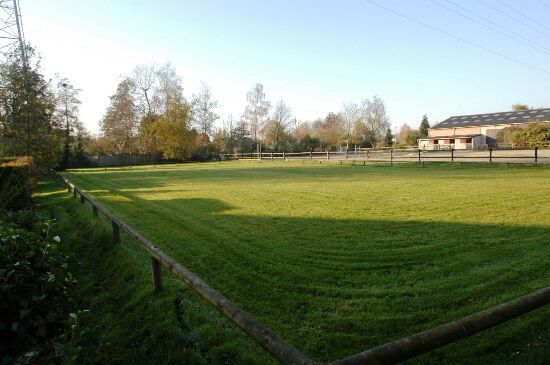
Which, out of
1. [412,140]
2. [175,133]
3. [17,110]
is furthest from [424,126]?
[17,110]

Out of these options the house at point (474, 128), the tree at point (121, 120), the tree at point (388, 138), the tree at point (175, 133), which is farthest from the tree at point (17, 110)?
the tree at point (388, 138)

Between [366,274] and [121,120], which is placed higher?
[121,120]

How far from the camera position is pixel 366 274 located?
4.80 meters

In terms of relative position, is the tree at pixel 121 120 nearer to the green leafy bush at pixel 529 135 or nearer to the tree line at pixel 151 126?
the tree line at pixel 151 126

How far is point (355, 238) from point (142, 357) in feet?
13.5

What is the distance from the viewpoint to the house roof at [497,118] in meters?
50.9

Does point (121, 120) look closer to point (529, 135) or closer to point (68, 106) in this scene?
point (68, 106)

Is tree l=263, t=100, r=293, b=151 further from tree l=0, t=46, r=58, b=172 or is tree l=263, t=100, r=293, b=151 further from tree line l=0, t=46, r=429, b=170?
tree l=0, t=46, r=58, b=172

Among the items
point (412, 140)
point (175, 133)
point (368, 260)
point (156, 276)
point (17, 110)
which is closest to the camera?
point (156, 276)

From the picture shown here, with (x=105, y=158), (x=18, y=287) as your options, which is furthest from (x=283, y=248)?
(x=105, y=158)

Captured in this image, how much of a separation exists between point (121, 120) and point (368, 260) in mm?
53781

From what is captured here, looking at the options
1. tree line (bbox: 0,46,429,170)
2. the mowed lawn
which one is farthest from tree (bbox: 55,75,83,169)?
the mowed lawn

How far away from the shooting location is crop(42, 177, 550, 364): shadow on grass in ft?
11.1

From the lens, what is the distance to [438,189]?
39.5ft
